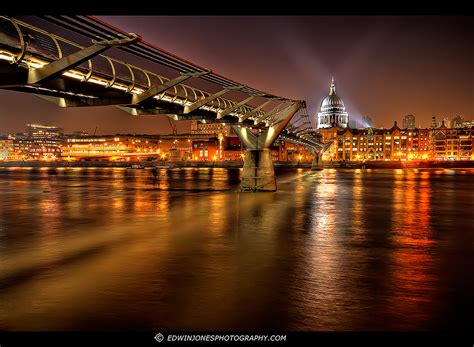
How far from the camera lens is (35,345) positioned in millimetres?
7352

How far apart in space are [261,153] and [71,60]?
87.1 feet

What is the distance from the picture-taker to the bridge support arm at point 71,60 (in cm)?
1720

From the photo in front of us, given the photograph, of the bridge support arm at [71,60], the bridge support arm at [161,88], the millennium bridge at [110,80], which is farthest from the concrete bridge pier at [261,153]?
the bridge support arm at [71,60]

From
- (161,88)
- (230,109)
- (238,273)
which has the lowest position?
(238,273)

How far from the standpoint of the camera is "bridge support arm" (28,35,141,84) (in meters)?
17.2

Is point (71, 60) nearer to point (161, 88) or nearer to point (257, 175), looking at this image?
point (161, 88)

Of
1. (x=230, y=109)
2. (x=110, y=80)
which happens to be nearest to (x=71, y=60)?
(x=110, y=80)

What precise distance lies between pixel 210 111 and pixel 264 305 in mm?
31057

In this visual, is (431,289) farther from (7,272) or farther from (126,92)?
(126,92)

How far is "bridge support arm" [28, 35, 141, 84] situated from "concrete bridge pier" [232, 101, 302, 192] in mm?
25047

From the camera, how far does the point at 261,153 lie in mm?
42000

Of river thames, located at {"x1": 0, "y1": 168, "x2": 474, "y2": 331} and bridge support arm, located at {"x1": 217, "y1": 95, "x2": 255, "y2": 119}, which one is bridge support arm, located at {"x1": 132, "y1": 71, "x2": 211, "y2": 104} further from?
bridge support arm, located at {"x1": 217, "y1": 95, "x2": 255, "y2": 119}

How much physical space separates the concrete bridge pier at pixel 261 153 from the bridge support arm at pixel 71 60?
25.0 metres

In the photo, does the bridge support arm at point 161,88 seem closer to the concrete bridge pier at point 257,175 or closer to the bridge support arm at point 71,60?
the bridge support arm at point 71,60
